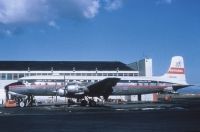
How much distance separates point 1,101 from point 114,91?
24.9 metres

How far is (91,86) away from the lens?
45.2m

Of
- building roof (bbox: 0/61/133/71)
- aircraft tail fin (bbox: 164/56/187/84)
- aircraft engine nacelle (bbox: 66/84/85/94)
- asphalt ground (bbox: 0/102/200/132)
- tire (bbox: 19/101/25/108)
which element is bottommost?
asphalt ground (bbox: 0/102/200/132)

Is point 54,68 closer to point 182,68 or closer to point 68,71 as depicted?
point 68,71

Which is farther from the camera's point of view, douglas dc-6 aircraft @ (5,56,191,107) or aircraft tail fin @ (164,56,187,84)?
aircraft tail fin @ (164,56,187,84)

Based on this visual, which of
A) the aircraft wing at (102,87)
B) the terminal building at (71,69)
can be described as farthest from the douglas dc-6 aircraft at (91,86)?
the terminal building at (71,69)

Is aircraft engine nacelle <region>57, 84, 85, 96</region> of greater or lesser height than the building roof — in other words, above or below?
below

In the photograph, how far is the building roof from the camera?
→ 77.9 m

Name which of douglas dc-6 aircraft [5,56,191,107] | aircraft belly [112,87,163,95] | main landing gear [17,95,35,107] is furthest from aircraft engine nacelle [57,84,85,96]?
aircraft belly [112,87,163,95]

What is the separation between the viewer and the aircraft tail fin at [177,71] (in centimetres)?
5583

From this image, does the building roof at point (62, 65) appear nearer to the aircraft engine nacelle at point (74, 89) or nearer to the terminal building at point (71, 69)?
the terminal building at point (71, 69)

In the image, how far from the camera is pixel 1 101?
214ft

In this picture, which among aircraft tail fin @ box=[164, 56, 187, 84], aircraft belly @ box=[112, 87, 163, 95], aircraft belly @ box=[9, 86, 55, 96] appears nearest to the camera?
aircraft belly @ box=[9, 86, 55, 96]

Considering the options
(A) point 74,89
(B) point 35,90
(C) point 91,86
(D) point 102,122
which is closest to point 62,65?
(B) point 35,90

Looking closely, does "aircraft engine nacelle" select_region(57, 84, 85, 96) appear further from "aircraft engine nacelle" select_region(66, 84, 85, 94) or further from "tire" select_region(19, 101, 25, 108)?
"tire" select_region(19, 101, 25, 108)
